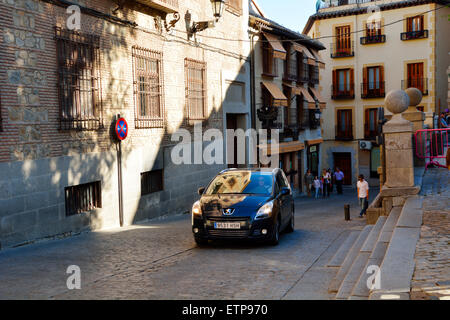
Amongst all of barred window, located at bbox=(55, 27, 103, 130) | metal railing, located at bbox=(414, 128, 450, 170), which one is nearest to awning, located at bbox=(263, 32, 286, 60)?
metal railing, located at bbox=(414, 128, 450, 170)

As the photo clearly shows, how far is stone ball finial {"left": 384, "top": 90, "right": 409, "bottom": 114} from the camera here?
12227mm

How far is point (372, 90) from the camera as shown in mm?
40781

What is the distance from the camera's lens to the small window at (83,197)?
41.0 feet

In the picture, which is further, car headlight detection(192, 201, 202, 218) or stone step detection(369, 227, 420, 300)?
car headlight detection(192, 201, 202, 218)

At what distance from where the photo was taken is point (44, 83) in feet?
37.8

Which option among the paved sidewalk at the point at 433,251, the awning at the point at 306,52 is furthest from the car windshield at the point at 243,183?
the awning at the point at 306,52

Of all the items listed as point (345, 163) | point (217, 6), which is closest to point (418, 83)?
point (345, 163)

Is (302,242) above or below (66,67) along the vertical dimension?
below

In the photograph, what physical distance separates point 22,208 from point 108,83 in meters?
4.48

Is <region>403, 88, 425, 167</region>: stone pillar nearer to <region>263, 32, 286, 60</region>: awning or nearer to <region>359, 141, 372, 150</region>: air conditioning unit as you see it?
<region>263, 32, 286, 60</region>: awning

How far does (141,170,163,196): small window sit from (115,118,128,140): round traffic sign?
192 centimetres

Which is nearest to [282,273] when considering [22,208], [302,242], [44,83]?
[302,242]

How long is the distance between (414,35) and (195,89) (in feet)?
85.8

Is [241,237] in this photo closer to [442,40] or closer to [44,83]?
[44,83]
